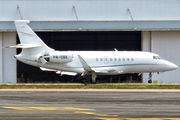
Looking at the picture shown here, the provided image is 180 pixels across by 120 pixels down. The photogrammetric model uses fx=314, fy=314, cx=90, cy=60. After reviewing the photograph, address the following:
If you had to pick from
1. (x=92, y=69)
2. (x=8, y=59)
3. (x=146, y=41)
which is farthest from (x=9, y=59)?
(x=146, y=41)

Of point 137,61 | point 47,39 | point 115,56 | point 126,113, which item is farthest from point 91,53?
point 126,113

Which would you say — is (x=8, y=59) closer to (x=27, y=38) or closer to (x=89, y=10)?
(x=27, y=38)

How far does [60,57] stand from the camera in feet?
99.9

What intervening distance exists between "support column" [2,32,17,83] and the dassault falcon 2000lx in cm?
502

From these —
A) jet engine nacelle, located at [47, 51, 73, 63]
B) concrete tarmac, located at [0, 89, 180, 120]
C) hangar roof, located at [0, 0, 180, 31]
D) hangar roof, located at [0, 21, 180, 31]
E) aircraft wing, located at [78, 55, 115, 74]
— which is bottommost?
concrete tarmac, located at [0, 89, 180, 120]

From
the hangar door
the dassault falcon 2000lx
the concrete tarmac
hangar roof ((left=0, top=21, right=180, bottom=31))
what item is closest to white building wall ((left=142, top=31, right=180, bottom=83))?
the hangar door

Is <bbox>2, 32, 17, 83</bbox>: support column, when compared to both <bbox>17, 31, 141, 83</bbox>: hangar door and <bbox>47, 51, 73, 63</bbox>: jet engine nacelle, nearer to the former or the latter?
<bbox>17, 31, 141, 83</bbox>: hangar door

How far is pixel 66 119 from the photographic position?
11711 mm

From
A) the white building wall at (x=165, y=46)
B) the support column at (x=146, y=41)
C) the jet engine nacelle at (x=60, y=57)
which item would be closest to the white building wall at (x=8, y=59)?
the jet engine nacelle at (x=60, y=57)

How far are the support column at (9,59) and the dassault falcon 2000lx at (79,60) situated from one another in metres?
5.02

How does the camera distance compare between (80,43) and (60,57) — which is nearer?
(60,57)

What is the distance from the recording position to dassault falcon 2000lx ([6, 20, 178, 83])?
30.6 meters

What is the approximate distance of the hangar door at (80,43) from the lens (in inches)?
1425

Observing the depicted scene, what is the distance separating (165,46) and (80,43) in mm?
9797
